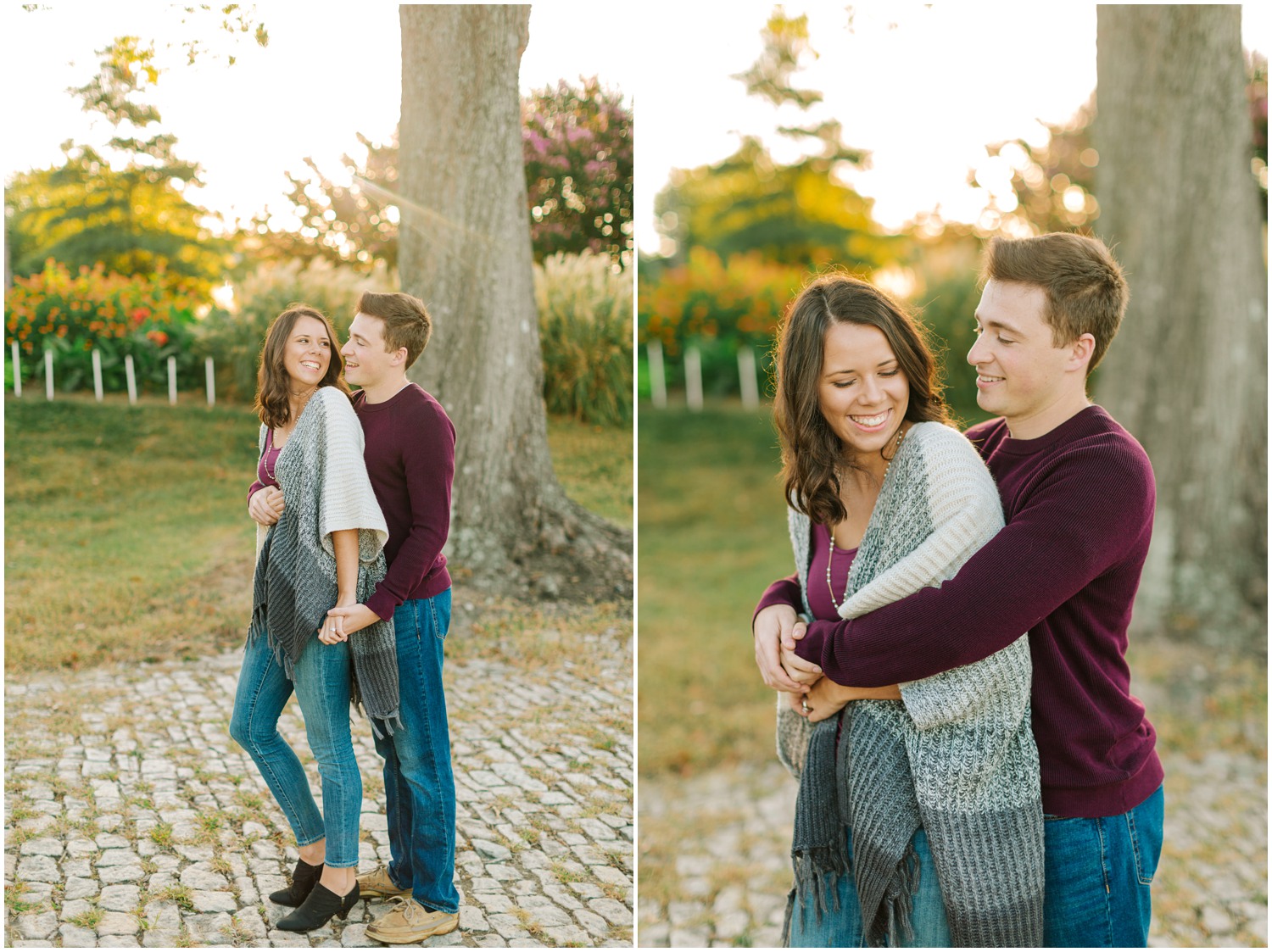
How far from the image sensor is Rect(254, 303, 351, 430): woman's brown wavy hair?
2576 millimetres

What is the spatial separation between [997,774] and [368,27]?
2812mm

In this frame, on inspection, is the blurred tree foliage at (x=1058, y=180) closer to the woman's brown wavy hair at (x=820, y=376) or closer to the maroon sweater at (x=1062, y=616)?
the woman's brown wavy hair at (x=820, y=376)

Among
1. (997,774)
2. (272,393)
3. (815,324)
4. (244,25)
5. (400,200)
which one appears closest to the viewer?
(997,774)

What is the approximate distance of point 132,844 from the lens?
112 inches

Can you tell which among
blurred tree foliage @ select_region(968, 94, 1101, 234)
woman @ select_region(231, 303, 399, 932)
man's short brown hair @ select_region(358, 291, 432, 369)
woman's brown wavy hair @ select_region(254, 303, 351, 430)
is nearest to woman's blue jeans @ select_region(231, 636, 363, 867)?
woman @ select_region(231, 303, 399, 932)

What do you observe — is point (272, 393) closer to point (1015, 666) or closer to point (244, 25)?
point (244, 25)

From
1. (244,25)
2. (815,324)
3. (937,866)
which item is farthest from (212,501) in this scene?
(937,866)

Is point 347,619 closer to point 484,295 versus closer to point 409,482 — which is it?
point 409,482

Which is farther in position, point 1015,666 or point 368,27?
point 368,27

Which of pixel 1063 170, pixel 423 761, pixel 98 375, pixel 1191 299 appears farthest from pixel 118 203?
pixel 1063 170

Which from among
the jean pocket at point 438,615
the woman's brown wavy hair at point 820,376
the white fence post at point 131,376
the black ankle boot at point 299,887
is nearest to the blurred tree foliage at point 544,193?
the white fence post at point 131,376

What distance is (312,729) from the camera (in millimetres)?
2564

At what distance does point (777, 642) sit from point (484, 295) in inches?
78.9

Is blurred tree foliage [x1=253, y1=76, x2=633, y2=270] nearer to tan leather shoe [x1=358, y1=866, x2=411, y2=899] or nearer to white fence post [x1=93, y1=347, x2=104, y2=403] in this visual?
white fence post [x1=93, y1=347, x2=104, y2=403]
